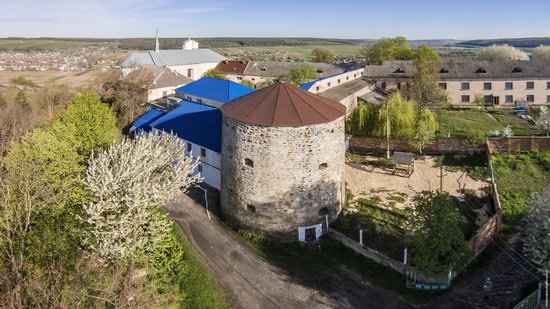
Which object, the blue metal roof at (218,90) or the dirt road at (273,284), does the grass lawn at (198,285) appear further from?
the blue metal roof at (218,90)

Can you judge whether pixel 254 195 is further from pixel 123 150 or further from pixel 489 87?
pixel 489 87

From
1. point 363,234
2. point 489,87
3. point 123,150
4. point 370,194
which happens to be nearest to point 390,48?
point 489,87

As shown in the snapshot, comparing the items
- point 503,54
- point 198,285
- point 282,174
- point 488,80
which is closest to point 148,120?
point 282,174

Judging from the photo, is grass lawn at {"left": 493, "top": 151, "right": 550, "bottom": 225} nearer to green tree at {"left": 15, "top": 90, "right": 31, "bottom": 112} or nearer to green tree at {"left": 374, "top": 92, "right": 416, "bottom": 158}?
green tree at {"left": 374, "top": 92, "right": 416, "bottom": 158}

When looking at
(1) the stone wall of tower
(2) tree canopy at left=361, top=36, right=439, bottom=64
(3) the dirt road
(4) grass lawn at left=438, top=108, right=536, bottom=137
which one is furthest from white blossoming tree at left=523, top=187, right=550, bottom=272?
(2) tree canopy at left=361, top=36, right=439, bottom=64

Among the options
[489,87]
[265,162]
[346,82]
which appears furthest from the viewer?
[489,87]
